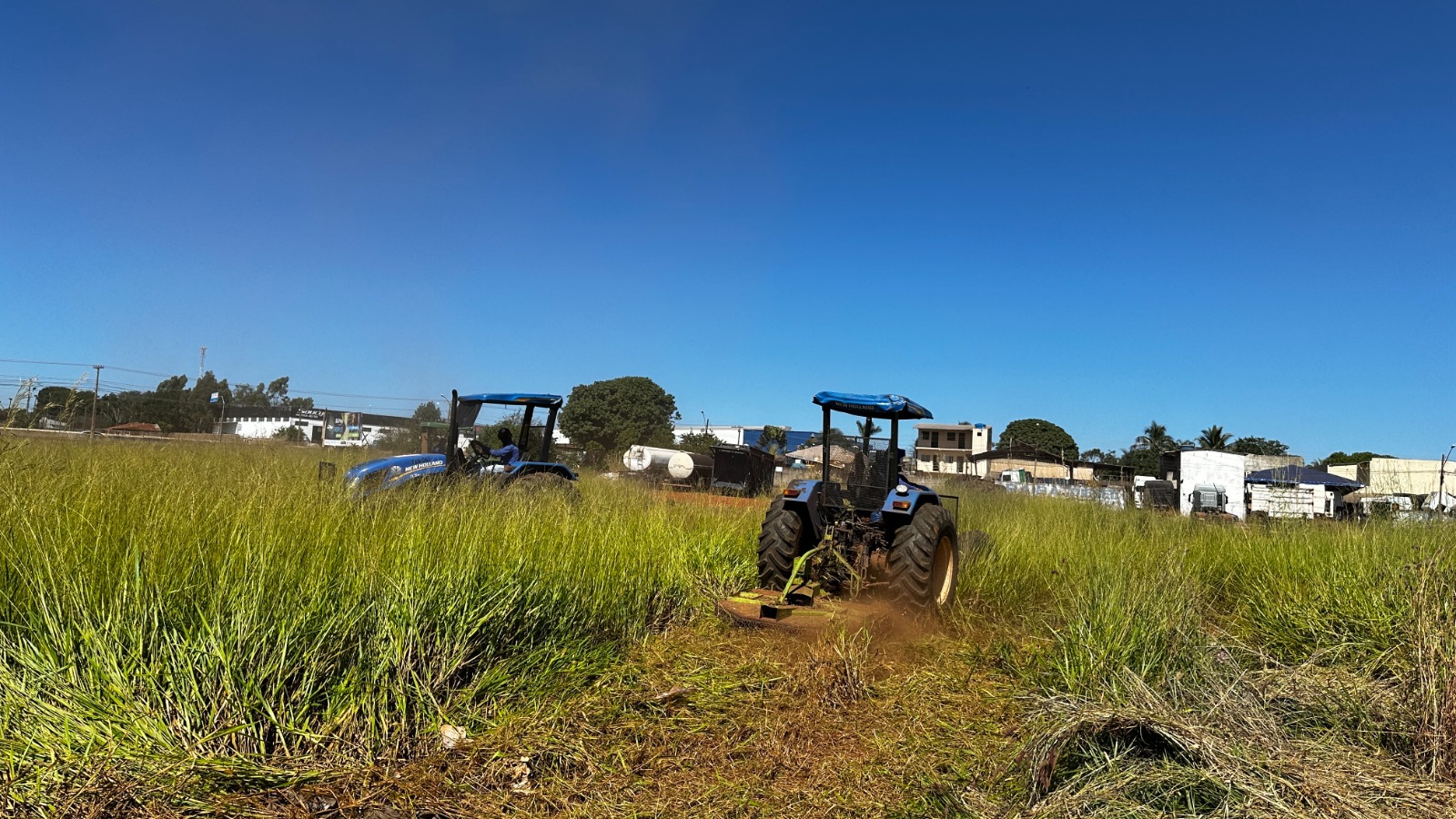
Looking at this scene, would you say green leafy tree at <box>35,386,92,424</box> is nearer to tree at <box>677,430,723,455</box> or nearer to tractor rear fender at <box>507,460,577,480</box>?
tractor rear fender at <box>507,460,577,480</box>

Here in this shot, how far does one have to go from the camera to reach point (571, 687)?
377 centimetres

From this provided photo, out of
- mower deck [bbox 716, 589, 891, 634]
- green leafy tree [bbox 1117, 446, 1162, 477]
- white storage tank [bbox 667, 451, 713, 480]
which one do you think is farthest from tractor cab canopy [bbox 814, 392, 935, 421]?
green leafy tree [bbox 1117, 446, 1162, 477]

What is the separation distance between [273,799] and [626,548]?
366cm

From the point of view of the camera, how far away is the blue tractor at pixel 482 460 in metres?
8.21

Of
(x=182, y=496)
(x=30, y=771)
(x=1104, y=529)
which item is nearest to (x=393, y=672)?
(x=30, y=771)

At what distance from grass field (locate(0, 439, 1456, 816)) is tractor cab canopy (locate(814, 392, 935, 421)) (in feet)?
5.86

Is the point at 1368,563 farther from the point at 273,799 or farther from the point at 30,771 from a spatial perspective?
the point at 30,771

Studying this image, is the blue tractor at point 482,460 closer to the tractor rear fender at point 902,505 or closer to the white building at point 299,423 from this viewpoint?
the tractor rear fender at point 902,505

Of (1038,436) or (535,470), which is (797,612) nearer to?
(535,470)

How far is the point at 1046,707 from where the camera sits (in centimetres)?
345

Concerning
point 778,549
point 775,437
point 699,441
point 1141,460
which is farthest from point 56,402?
point 1141,460

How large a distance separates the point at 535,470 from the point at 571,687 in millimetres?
5546

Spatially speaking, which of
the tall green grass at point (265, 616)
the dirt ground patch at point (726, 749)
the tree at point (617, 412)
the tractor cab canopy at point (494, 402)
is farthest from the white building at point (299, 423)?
the tree at point (617, 412)

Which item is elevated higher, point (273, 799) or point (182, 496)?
point (182, 496)
